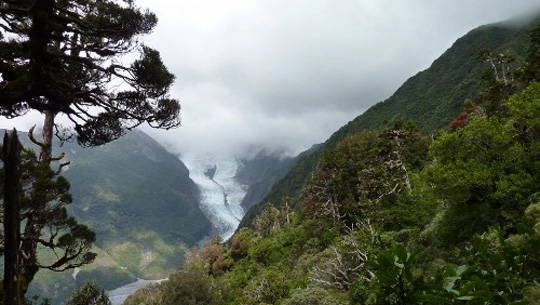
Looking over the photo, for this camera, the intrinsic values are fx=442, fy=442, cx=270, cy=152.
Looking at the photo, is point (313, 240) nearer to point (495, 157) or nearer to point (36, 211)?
point (495, 157)

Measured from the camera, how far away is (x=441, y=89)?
112m

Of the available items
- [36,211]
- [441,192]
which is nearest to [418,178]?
[441,192]

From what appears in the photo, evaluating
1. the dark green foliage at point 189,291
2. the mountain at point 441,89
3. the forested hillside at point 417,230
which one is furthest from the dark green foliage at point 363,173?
the mountain at point 441,89

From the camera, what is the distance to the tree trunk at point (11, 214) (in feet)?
6.41

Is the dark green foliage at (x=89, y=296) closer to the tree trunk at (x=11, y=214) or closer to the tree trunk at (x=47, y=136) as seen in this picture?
the tree trunk at (x=47, y=136)

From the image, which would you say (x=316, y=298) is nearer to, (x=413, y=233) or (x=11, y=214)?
(x=413, y=233)

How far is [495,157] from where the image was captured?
20.3m

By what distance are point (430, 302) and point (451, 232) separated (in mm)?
20831

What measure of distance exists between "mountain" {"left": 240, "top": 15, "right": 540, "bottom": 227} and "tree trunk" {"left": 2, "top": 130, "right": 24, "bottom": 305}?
86171 mm

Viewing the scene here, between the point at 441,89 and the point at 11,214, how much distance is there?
120288 mm

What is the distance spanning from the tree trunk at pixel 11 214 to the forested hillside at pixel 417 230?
1.85 m

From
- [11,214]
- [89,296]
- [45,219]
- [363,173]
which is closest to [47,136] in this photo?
[45,219]

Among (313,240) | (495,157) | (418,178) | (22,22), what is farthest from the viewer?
(313,240)

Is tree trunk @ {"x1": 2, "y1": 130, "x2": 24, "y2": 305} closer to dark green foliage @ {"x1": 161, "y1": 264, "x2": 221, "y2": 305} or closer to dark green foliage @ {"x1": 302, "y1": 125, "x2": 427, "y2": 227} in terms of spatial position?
dark green foliage @ {"x1": 302, "y1": 125, "x2": 427, "y2": 227}
